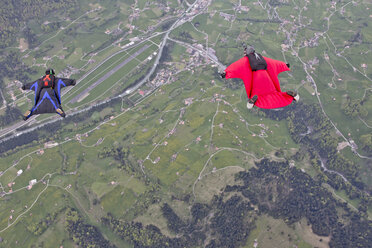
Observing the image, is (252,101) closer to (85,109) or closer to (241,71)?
(241,71)

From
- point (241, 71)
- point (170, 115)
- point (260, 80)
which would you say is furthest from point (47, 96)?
point (170, 115)

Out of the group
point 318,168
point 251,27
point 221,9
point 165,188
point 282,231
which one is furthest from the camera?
point 221,9

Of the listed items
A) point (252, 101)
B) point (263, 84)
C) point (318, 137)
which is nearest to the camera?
point (252, 101)

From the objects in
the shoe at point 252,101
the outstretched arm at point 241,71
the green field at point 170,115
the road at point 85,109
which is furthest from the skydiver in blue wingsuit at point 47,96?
the road at point 85,109

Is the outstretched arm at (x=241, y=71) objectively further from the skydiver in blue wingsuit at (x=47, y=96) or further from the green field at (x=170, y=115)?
the green field at (x=170, y=115)

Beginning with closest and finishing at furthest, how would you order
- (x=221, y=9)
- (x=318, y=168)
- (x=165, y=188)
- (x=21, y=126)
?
(x=165, y=188) → (x=318, y=168) → (x=21, y=126) → (x=221, y=9)

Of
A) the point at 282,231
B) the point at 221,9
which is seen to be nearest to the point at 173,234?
the point at 282,231

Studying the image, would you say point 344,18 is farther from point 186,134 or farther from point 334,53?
point 186,134
